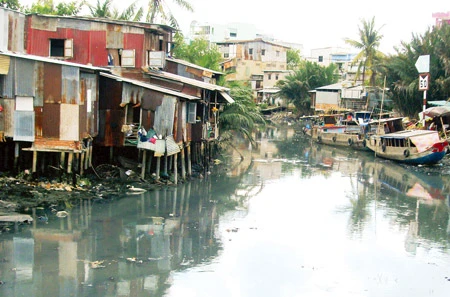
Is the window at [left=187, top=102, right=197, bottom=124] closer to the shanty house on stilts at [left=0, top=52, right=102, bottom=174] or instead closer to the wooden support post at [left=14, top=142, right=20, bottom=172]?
the shanty house on stilts at [left=0, top=52, right=102, bottom=174]

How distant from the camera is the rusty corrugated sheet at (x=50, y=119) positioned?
1941cm

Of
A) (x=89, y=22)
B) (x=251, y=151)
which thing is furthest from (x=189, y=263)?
(x=251, y=151)

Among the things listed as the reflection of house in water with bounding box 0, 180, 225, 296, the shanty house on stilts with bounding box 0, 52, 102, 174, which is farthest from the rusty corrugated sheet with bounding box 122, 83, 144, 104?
the reflection of house in water with bounding box 0, 180, 225, 296

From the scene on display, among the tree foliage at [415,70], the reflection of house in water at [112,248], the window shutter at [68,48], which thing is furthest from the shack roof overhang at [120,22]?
the tree foliage at [415,70]

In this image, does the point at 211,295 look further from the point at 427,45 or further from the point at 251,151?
the point at 427,45

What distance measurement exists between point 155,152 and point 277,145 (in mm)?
20422

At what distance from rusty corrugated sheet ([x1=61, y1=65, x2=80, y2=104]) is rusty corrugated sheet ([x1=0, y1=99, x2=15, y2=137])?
1.64 meters

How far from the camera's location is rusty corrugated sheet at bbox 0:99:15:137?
1917cm

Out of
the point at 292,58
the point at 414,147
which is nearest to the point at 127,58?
the point at 414,147

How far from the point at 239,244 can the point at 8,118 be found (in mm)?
9030

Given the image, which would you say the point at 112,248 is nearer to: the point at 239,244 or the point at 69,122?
the point at 239,244

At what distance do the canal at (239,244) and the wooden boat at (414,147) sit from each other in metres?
5.27

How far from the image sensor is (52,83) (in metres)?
19.3

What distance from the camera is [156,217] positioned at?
58.2 ft
